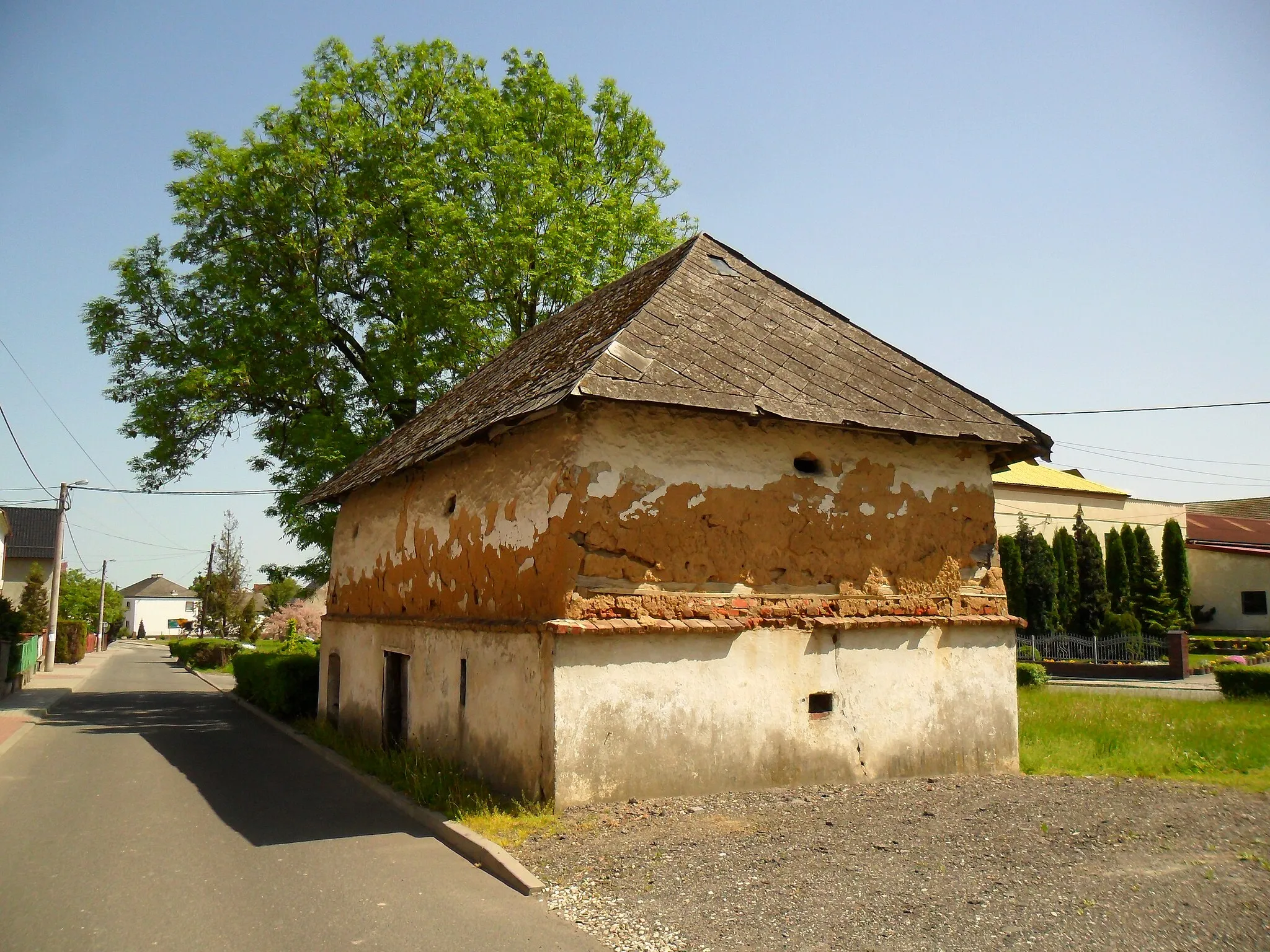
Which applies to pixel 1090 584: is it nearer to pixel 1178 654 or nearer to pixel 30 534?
pixel 1178 654

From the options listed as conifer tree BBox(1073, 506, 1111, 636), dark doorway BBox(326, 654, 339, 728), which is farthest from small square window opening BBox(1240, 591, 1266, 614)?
dark doorway BBox(326, 654, 339, 728)

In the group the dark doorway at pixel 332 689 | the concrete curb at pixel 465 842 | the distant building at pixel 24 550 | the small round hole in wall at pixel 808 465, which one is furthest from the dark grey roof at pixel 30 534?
the small round hole in wall at pixel 808 465

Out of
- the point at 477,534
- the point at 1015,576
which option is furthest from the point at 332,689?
the point at 1015,576

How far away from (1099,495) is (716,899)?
45.3 m

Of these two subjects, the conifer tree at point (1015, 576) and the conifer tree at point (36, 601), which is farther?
the conifer tree at point (36, 601)

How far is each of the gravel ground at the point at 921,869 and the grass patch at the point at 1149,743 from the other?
1357mm

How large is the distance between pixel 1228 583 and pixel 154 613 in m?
120

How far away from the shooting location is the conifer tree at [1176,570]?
40125 millimetres

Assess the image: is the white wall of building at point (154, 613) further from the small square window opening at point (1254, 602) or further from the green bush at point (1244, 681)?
the green bush at point (1244, 681)

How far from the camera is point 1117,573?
39.7m

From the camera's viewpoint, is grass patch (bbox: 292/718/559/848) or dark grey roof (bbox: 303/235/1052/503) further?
dark grey roof (bbox: 303/235/1052/503)

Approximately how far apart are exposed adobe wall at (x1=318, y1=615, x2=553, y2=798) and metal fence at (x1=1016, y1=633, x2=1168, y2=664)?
2523 cm

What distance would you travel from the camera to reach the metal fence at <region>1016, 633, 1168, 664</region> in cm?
3225

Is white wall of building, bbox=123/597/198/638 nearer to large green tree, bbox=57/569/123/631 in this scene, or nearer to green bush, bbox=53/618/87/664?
large green tree, bbox=57/569/123/631
